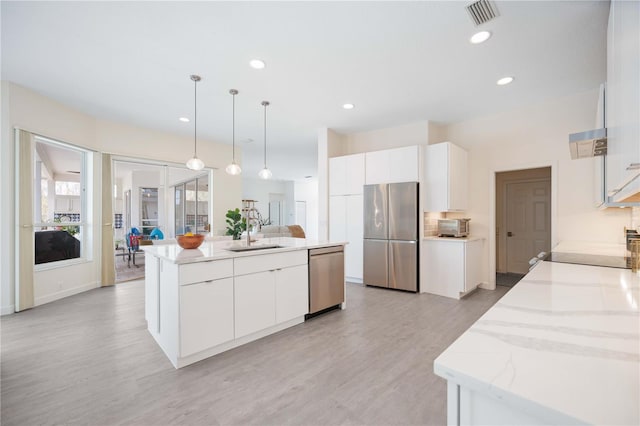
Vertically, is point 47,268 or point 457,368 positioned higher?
point 457,368

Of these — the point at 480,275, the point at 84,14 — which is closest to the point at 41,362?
the point at 84,14

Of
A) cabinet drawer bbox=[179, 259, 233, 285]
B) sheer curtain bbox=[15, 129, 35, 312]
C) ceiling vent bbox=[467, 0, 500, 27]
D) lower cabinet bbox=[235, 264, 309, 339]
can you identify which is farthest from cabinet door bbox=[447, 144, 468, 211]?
sheer curtain bbox=[15, 129, 35, 312]

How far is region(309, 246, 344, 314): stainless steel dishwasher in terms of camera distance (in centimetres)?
326

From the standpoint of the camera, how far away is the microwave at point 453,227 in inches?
171

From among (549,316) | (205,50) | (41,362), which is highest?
(205,50)

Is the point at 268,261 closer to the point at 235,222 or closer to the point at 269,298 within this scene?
the point at 269,298

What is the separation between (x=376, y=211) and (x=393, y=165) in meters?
0.82

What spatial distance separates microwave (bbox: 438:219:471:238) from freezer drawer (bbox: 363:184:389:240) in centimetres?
86

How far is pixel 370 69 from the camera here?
313 centimetres

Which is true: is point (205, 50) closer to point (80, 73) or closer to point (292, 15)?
point (292, 15)

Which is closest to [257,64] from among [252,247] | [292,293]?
[252,247]

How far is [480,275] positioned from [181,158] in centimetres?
608

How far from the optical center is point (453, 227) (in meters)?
4.37

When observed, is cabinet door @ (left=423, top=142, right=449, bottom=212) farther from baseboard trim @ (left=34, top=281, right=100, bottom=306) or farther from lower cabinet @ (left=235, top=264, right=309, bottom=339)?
baseboard trim @ (left=34, top=281, right=100, bottom=306)
